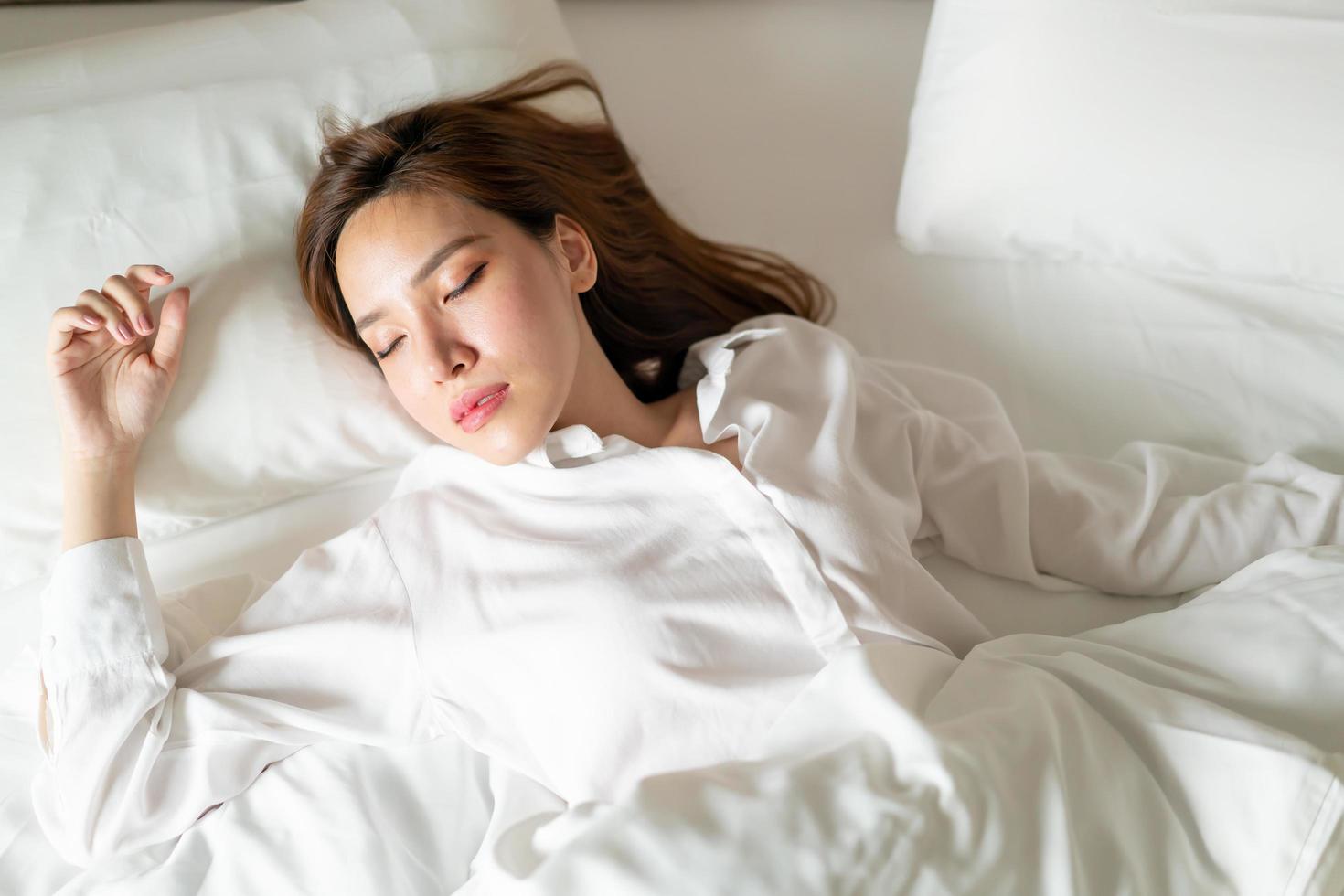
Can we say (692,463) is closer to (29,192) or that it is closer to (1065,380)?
(1065,380)

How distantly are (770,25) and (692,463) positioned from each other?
3.58 ft

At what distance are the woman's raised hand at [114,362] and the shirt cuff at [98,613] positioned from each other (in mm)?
138

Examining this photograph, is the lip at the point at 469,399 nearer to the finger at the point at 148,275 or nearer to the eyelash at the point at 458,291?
the eyelash at the point at 458,291

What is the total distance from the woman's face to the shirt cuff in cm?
37

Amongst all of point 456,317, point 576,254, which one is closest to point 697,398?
point 576,254

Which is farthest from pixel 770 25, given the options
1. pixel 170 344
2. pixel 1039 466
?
pixel 170 344

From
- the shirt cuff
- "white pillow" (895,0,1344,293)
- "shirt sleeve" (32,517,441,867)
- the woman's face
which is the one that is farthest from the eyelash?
"white pillow" (895,0,1344,293)

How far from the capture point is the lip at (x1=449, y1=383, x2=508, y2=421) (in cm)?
123

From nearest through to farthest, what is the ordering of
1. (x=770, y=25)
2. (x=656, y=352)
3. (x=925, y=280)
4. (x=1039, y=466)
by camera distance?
(x=1039, y=466), (x=656, y=352), (x=925, y=280), (x=770, y=25)

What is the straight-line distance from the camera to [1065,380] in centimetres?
163

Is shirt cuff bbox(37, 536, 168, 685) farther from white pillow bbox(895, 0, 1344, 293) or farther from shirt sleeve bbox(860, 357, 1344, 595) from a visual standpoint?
white pillow bbox(895, 0, 1344, 293)

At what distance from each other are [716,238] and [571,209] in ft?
1.21

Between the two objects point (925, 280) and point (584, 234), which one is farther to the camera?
point (925, 280)

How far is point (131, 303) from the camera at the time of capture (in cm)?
125
